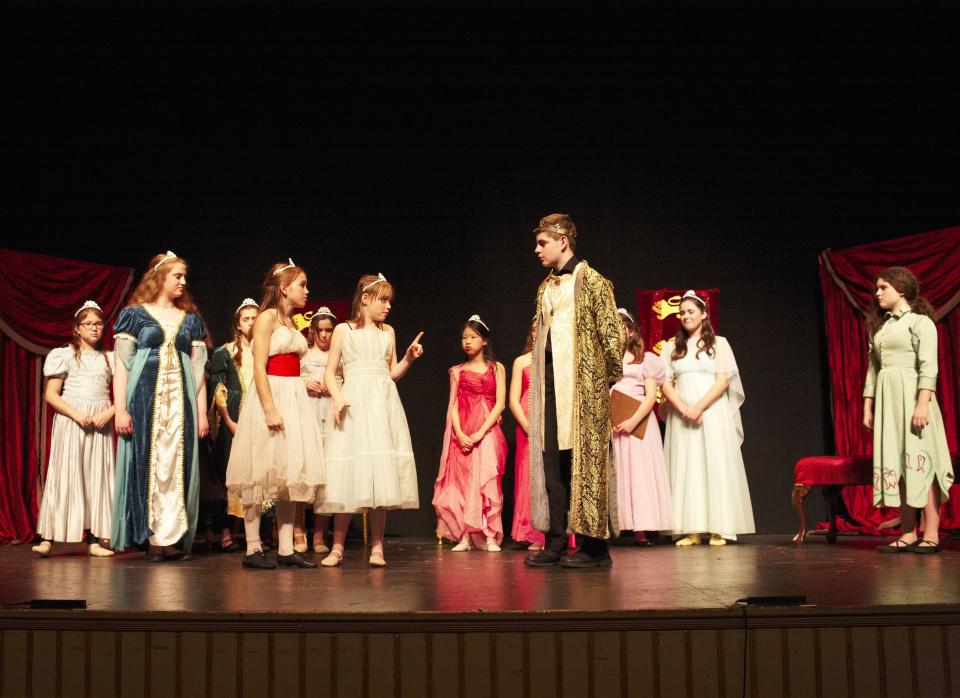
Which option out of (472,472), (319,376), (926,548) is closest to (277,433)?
(319,376)

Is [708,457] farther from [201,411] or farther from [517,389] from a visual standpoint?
[201,411]

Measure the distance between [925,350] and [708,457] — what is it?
1358 mm

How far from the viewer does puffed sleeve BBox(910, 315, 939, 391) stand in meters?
4.87

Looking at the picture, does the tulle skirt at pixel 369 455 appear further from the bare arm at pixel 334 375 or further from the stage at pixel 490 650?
the stage at pixel 490 650

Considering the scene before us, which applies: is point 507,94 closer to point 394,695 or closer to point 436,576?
point 436,576

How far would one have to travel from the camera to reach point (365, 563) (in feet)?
14.4

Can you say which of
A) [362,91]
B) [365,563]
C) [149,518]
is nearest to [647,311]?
[362,91]

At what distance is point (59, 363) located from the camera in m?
5.57

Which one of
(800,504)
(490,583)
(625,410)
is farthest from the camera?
(625,410)

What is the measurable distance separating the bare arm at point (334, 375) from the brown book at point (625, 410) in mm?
1987

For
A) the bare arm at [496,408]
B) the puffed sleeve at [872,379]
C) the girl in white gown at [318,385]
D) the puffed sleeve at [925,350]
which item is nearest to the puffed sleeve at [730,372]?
the puffed sleeve at [872,379]

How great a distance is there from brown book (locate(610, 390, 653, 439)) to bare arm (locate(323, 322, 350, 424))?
1987mm

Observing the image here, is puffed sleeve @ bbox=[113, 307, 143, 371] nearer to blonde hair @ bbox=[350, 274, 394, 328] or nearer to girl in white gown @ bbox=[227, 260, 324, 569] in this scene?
girl in white gown @ bbox=[227, 260, 324, 569]

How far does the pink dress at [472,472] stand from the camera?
5.60 meters
